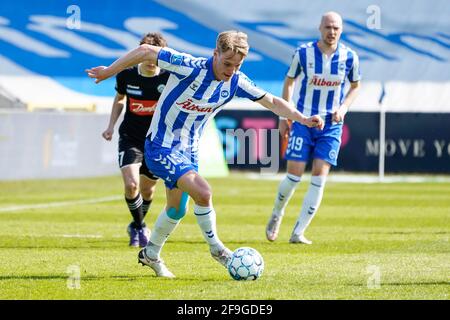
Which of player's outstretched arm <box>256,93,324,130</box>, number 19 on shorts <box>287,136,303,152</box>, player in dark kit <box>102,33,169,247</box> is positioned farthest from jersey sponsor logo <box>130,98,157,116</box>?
player's outstretched arm <box>256,93,324,130</box>

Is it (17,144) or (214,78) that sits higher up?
(214,78)

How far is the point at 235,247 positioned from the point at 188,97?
2.99 m

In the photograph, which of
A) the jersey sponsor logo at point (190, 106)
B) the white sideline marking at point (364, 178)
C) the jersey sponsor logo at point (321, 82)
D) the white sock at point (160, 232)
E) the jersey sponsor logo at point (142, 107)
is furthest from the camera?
the white sideline marking at point (364, 178)

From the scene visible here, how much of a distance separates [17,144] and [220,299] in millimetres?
14410

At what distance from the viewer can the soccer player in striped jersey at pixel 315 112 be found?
1033 centimetres

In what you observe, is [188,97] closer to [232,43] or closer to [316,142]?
[232,43]

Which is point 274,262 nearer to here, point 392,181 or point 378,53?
point 392,181

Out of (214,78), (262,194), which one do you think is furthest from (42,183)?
(214,78)

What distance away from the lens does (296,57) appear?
10414 mm

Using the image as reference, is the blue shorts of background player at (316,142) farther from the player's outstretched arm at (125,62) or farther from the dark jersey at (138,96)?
the player's outstretched arm at (125,62)

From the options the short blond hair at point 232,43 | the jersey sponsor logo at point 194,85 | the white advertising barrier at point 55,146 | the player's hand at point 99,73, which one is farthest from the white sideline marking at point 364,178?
the player's hand at point 99,73

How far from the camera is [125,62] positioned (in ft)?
22.5

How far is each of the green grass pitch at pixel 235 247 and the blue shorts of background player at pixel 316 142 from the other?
890 mm
